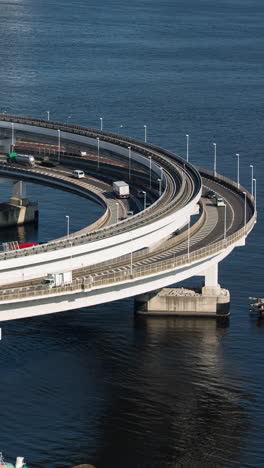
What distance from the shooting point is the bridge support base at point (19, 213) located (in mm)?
195750

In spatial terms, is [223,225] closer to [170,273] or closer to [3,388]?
[170,273]

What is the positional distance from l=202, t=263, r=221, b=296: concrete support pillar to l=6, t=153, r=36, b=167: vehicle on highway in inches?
1998

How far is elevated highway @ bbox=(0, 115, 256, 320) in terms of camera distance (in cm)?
12925

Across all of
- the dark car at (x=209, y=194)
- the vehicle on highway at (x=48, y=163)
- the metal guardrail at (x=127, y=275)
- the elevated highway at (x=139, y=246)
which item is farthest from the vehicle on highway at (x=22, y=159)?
the metal guardrail at (x=127, y=275)

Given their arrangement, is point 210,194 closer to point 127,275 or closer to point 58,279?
point 127,275

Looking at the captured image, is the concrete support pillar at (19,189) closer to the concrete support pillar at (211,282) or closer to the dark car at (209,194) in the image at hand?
the dark car at (209,194)

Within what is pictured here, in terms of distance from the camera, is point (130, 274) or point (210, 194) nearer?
point (130, 274)

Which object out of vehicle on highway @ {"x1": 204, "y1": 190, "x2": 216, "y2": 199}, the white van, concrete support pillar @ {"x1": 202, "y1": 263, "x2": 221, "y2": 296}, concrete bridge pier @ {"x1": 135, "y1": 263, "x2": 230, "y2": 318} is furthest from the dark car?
the white van

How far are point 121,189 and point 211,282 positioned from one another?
96.8 ft

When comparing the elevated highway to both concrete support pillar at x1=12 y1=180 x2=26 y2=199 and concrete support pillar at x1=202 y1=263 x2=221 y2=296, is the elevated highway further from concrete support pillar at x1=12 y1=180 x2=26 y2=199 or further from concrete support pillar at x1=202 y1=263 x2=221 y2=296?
concrete support pillar at x1=12 y1=180 x2=26 y2=199

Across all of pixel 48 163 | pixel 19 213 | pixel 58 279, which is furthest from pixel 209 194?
pixel 58 279

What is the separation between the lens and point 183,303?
154 meters

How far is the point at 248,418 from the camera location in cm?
12456

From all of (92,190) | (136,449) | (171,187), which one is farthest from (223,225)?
(136,449)
